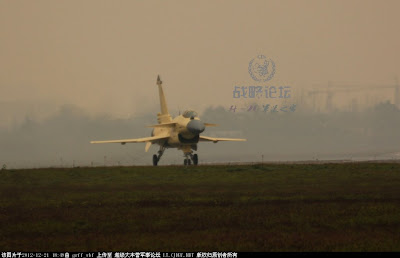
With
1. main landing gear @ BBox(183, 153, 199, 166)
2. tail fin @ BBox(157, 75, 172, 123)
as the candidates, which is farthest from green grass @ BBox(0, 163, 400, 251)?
tail fin @ BBox(157, 75, 172, 123)

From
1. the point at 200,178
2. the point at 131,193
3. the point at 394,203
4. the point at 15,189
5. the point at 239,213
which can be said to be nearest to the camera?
the point at 239,213

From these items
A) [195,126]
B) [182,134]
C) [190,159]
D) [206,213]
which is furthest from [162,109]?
[206,213]

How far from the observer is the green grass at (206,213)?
64.6 ft

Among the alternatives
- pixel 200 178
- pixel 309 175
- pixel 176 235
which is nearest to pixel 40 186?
pixel 200 178

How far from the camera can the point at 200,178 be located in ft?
150

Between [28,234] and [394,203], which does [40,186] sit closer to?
[28,234]

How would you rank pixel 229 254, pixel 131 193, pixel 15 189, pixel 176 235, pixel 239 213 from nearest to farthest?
pixel 229 254 → pixel 176 235 → pixel 239 213 → pixel 131 193 → pixel 15 189

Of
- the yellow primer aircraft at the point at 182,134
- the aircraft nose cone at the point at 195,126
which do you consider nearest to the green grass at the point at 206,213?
the aircraft nose cone at the point at 195,126

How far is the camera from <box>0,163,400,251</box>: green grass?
19688mm

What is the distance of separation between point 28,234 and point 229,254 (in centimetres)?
831

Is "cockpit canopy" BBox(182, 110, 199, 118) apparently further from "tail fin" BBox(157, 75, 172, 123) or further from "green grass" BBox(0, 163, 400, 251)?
"green grass" BBox(0, 163, 400, 251)

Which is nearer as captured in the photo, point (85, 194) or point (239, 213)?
point (239, 213)

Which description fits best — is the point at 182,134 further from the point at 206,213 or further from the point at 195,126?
the point at 206,213

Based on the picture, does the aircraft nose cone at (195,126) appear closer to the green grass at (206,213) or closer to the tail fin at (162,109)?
the tail fin at (162,109)
